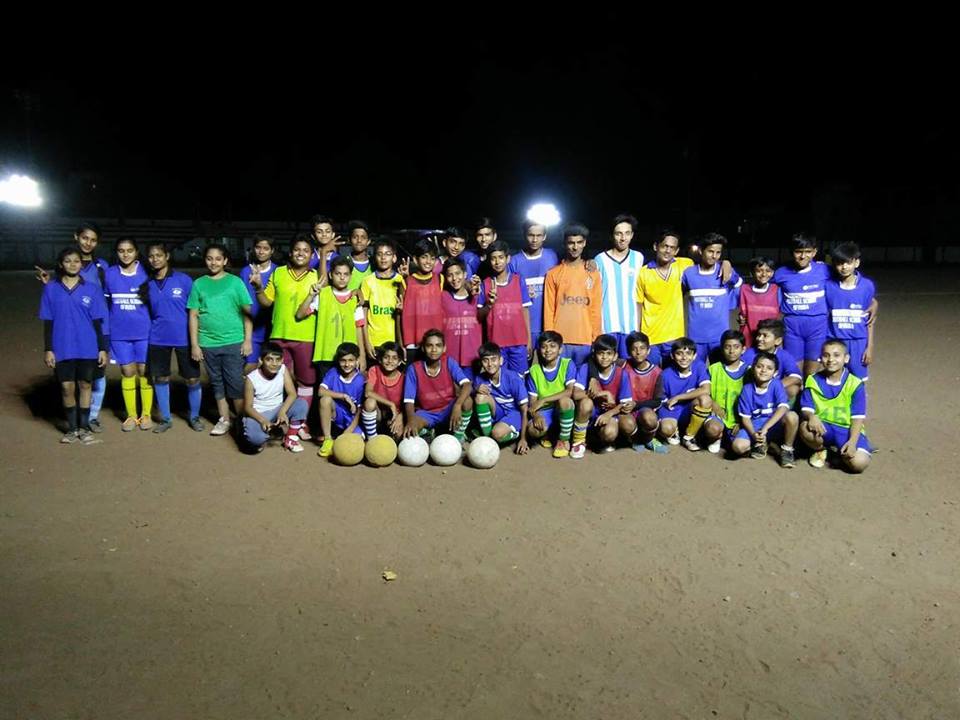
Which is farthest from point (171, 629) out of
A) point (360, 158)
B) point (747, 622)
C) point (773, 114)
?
point (360, 158)

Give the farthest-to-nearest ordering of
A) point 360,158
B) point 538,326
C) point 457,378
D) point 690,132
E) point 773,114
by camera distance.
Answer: point 360,158 → point 690,132 → point 773,114 → point 538,326 → point 457,378

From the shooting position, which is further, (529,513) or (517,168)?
(517,168)

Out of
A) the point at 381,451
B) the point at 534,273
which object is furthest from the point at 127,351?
the point at 534,273

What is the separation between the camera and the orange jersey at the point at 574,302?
6.64 metres

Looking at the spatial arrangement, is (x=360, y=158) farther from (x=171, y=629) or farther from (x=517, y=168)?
(x=171, y=629)

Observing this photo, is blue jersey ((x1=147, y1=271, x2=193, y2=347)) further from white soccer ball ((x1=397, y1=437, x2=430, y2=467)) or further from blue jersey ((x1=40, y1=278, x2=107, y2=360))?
white soccer ball ((x1=397, y1=437, x2=430, y2=467))

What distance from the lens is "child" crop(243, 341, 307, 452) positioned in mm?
6215

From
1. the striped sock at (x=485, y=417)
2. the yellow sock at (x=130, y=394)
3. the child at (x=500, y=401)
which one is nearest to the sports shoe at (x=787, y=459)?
the child at (x=500, y=401)

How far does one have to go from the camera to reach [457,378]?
21.0 feet

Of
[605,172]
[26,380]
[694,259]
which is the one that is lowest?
[26,380]

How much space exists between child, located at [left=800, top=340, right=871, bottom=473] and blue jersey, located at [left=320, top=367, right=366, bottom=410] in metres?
3.77

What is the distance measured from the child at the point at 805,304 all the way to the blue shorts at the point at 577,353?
1958 millimetres

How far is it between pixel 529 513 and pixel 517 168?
4535 centimetres

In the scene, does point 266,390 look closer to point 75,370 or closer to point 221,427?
point 221,427
